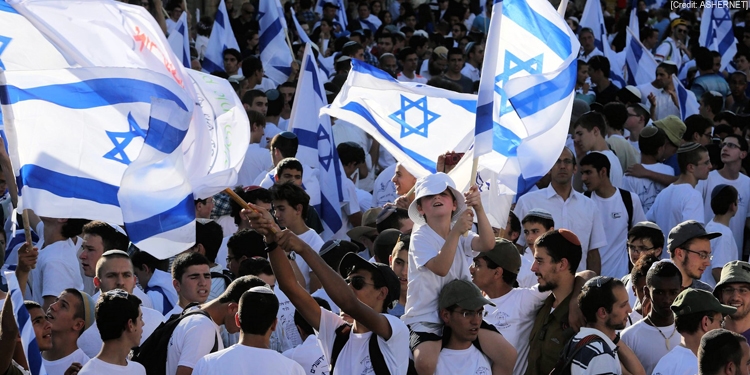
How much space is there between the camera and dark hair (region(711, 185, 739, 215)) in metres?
10.4

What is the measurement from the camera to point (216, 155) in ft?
22.4

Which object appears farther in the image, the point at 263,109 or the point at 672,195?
the point at 263,109

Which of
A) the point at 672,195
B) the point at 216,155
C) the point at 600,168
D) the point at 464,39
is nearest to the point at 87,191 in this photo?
the point at 216,155

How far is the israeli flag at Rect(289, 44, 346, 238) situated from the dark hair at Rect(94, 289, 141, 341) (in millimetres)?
4115

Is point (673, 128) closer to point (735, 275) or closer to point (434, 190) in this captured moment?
point (735, 275)

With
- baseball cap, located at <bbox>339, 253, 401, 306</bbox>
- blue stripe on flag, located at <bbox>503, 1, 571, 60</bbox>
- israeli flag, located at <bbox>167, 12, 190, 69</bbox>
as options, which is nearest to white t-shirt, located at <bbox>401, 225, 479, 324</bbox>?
baseball cap, located at <bbox>339, 253, 401, 306</bbox>

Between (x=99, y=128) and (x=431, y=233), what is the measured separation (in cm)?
183

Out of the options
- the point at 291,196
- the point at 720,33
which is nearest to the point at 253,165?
the point at 291,196

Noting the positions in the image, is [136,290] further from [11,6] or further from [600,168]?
[600,168]

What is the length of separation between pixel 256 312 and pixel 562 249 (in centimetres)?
200

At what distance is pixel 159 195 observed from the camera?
5871 mm

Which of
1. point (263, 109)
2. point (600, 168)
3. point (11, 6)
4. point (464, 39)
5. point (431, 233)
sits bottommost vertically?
point (464, 39)

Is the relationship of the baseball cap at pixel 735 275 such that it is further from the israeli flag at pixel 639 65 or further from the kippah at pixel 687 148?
the israeli flag at pixel 639 65

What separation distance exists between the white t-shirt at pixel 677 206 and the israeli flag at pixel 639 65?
582 centimetres
